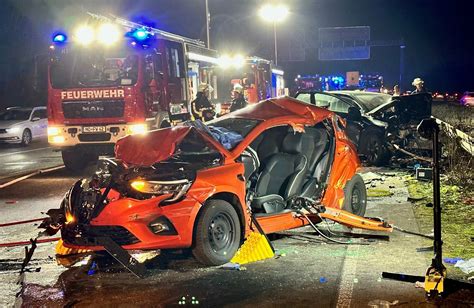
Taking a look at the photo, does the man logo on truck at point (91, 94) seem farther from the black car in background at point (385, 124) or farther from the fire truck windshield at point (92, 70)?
the black car in background at point (385, 124)

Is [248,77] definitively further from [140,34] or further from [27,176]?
[27,176]

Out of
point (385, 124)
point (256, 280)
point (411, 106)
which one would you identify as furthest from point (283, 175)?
point (411, 106)

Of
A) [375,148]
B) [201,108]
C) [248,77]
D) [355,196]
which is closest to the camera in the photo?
[355,196]

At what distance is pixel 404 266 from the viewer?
5.91 m

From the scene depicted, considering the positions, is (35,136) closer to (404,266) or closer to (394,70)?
(404,266)

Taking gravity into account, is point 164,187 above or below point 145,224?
above

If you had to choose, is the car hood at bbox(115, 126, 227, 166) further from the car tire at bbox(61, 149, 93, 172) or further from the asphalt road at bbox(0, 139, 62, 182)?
the car tire at bbox(61, 149, 93, 172)

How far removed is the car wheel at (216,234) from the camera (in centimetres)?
587

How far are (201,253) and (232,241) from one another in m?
0.42

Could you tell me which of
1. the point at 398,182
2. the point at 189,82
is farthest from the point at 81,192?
the point at 189,82

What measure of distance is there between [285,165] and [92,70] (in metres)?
7.79

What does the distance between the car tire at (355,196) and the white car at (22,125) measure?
17725 millimetres

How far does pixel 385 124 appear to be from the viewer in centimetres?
1355

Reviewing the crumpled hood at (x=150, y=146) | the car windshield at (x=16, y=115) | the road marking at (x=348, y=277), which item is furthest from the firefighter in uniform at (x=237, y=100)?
the car windshield at (x=16, y=115)
